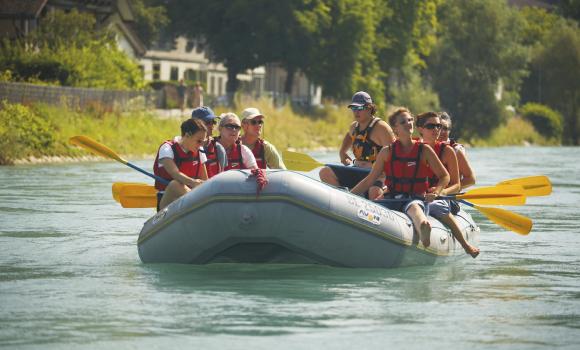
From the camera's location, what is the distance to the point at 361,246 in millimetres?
11031

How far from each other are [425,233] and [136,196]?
2941 millimetres

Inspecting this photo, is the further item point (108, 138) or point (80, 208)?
point (108, 138)

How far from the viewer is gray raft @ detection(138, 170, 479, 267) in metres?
10.5

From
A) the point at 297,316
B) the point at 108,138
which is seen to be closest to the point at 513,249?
the point at 297,316

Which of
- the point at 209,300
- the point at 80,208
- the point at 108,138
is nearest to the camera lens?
the point at 209,300

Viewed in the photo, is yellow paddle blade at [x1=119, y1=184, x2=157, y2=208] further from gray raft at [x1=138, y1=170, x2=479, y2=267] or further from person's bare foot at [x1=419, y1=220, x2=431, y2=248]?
person's bare foot at [x1=419, y1=220, x2=431, y2=248]

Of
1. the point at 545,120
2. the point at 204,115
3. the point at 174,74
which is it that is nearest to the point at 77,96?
the point at 204,115

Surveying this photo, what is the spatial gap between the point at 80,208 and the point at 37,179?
513 centimetres

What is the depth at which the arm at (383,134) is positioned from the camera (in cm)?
1292

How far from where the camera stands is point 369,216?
35.8ft

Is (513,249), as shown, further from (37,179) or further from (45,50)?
(45,50)

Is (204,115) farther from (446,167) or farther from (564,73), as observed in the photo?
(564,73)

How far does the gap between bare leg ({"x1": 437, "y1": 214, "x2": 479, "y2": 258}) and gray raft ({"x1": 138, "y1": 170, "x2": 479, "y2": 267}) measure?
0.70 meters

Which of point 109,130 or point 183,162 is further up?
point 183,162
